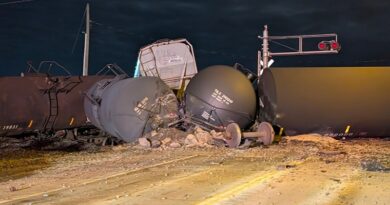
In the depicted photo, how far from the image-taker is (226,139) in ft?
50.5

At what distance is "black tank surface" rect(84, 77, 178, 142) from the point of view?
53.6 feet

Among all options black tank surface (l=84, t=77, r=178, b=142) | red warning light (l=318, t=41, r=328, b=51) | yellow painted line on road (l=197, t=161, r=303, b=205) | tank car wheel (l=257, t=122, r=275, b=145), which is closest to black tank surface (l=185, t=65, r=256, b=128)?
black tank surface (l=84, t=77, r=178, b=142)

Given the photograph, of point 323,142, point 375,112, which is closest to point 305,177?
point 323,142

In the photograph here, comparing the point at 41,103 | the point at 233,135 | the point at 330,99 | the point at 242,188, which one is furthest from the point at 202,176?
the point at 41,103

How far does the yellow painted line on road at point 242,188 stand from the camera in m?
7.62

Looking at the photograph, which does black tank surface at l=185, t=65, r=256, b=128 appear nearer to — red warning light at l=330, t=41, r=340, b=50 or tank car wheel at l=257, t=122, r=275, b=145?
tank car wheel at l=257, t=122, r=275, b=145

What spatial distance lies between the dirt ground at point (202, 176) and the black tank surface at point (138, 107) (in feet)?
2.51

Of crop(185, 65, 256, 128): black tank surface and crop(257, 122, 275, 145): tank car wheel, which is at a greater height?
crop(185, 65, 256, 128): black tank surface

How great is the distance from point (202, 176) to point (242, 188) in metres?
1.61

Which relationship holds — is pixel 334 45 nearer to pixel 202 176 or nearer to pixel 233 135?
pixel 233 135

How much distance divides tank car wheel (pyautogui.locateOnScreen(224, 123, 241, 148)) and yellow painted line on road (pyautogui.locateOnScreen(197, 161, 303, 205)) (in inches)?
175

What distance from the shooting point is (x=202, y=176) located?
10.1 metres

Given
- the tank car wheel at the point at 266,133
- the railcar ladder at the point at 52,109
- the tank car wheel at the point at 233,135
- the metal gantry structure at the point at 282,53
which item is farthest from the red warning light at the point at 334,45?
the railcar ladder at the point at 52,109

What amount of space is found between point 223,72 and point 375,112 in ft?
17.5
